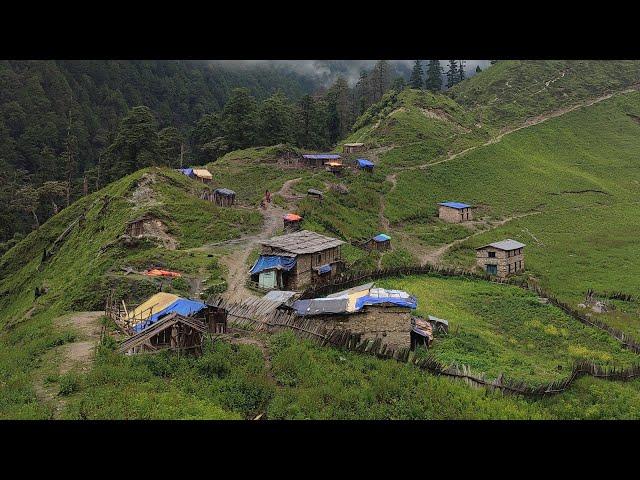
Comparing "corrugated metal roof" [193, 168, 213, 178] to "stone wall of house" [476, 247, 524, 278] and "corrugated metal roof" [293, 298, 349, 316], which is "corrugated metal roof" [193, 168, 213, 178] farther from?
"corrugated metal roof" [293, 298, 349, 316]

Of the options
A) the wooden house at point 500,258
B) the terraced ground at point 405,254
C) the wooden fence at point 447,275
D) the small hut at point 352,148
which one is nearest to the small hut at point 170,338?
the terraced ground at point 405,254

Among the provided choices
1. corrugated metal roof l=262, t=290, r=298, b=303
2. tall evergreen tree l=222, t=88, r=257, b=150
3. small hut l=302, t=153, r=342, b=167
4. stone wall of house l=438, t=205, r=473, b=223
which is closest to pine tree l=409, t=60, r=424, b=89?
tall evergreen tree l=222, t=88, r=257, b=150

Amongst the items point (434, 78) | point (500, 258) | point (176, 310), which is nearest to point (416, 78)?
point (434, 78)

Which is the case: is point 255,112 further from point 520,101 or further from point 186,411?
point 186,411

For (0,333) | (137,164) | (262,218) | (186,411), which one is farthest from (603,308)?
(137,164)

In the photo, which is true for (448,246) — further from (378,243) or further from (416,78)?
(416,78)
